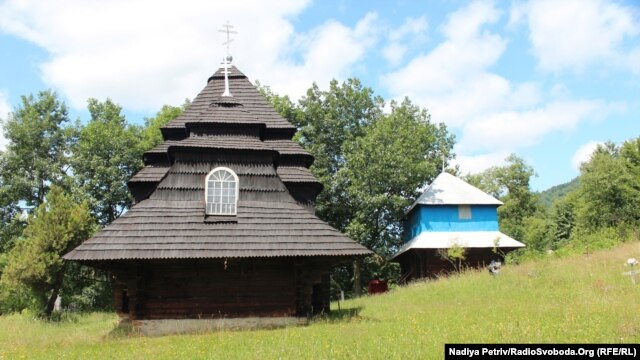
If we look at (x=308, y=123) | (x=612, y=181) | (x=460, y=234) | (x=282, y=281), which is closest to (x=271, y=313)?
(x=282, y=281)

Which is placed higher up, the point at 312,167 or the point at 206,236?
the point at 312,167

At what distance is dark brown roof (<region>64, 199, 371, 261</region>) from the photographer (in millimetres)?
12758

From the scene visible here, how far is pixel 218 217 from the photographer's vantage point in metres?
14.1

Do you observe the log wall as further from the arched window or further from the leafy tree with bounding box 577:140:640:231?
the leafy tree with bounding box 577:140:640:231

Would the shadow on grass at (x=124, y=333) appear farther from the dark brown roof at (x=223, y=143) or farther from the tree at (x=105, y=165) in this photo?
the tree at (x=105, y=165)

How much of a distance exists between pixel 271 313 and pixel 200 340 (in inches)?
129

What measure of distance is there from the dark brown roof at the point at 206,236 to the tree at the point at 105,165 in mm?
18209

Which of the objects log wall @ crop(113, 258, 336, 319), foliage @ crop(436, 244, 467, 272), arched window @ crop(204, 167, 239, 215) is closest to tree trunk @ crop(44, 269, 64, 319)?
log wall @ crop(113, 258, 336, 319)

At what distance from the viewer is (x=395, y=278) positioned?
3581 centimetres

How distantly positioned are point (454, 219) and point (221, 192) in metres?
15.5

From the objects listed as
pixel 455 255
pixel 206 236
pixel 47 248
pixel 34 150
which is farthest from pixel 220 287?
pixel 34 150

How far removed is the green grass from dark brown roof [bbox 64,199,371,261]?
1.92 meters

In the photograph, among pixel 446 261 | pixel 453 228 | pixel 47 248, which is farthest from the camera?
pixel 453 228

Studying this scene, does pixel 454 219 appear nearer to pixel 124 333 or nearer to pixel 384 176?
pixel 384 176
